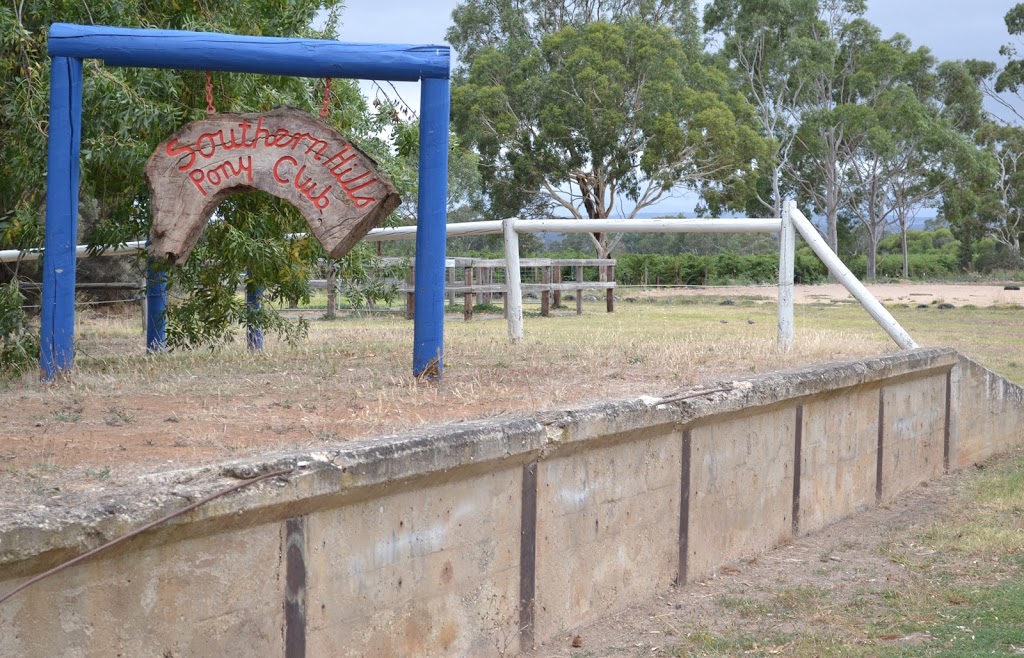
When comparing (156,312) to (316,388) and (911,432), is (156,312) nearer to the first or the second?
(316,388)

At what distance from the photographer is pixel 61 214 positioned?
661 centimetres

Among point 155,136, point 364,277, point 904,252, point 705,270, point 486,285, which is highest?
point 904,252

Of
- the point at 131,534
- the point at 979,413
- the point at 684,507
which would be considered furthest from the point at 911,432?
the point at 131,534

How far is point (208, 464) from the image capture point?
3809mm

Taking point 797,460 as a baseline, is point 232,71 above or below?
above

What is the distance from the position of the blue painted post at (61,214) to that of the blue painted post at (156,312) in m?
1.79

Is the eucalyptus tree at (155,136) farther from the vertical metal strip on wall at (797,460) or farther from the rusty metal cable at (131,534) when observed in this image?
the rusty metal cable at (131,534)

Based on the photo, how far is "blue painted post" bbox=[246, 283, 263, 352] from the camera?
862 centimetres

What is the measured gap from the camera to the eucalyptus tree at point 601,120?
33.2m

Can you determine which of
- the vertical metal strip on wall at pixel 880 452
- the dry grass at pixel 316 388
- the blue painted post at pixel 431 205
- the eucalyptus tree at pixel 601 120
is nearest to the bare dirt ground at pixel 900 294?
the eucalyptus tree at pixel 601 120

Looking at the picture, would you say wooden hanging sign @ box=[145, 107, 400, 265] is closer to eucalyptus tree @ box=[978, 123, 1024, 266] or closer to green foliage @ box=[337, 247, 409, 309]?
green foliage @ box=[337, 247, 409, 309]

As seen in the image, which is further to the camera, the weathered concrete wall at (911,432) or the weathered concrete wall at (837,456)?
the weathered concrete wall at (911,432)

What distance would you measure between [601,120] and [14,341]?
27.2m

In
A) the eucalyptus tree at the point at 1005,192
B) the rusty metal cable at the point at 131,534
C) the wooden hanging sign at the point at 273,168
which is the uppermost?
the eucalyptus tree at the point at 1005,192
